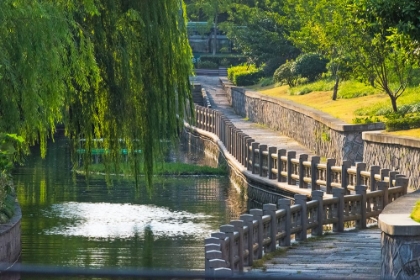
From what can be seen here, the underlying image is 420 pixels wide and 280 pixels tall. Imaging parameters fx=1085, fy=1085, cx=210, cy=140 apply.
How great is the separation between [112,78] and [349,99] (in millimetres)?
25018

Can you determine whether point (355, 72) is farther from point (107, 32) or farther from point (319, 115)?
point (107, 32)

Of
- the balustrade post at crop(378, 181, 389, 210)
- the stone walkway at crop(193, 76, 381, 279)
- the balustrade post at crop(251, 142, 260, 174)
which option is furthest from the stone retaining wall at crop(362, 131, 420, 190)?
the balustrade post at crop(251, 142, 260, 174)

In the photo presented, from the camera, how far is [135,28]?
18125 mm

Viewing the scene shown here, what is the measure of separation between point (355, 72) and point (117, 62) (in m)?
20.0

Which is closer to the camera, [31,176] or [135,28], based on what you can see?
[135,28]

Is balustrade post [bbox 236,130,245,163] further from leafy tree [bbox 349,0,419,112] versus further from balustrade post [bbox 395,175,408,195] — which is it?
balustrade post [bbox 395,175,408,195]

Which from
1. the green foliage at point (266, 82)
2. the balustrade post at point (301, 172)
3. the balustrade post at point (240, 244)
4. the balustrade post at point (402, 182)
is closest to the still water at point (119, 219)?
the balustrade post at point (301, 172)

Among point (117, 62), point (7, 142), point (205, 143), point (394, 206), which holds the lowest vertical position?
point (205, 143)

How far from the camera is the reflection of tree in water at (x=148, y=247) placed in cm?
2289

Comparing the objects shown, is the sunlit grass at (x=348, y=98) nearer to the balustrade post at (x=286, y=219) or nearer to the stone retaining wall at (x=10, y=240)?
the balustrade post at (x=286, y=219)

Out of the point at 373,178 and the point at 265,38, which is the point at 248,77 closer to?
the point at 265,38

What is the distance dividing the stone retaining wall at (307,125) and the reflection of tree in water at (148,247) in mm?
7307

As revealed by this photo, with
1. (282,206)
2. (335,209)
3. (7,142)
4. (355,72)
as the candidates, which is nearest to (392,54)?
(355,72)

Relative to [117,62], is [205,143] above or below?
below
